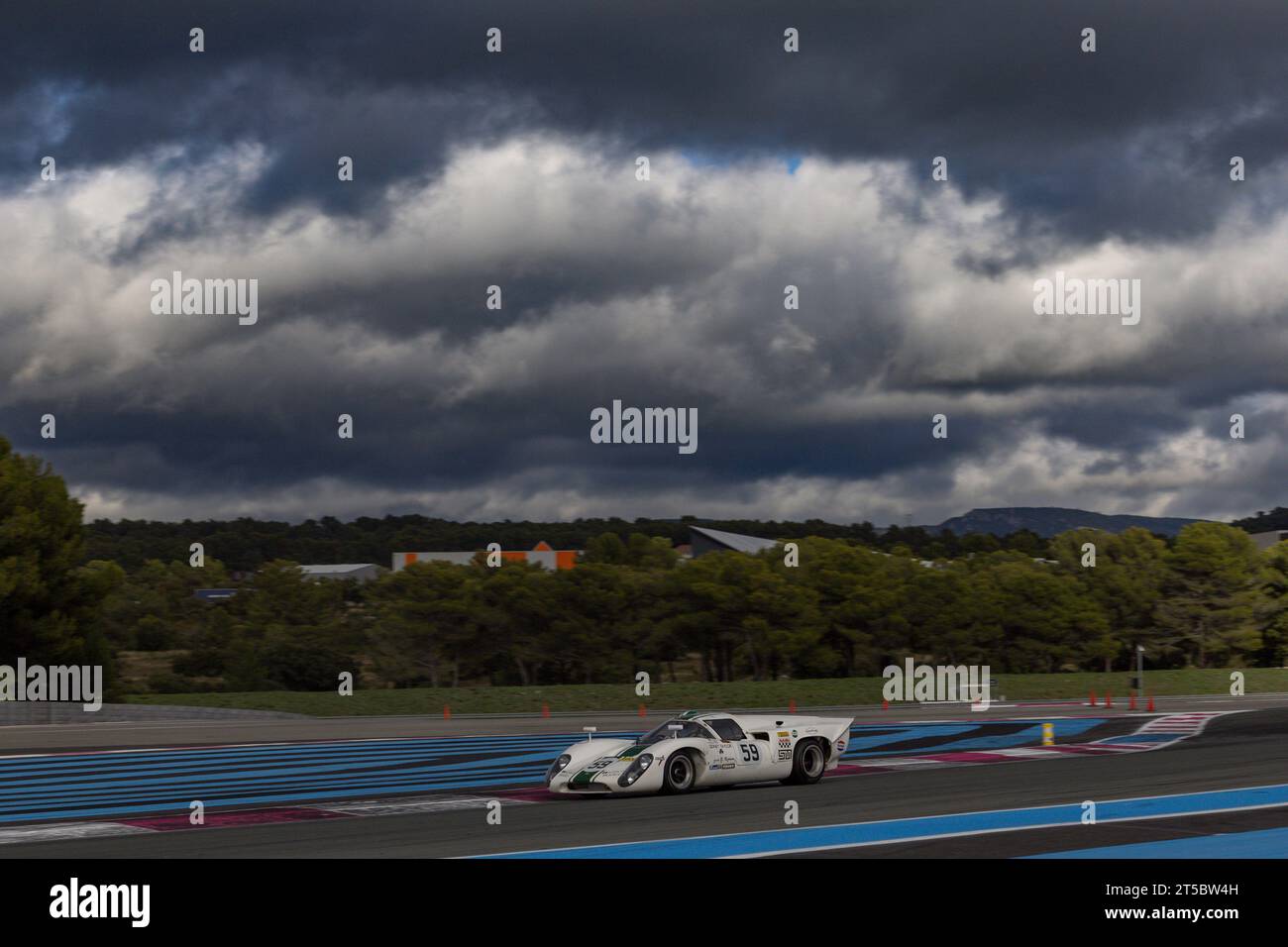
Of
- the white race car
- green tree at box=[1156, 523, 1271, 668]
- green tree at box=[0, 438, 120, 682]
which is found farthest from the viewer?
green tree at box=[1156, 523, 1271, 668]

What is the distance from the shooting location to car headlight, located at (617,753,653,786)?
17344 mm

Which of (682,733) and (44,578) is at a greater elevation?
(44,578)

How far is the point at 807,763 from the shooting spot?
19125mm

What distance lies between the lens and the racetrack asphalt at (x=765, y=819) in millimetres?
13234

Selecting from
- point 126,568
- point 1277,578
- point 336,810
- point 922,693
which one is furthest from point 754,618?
Answer: point 126,568

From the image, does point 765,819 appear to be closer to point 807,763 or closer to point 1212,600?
point 807,763

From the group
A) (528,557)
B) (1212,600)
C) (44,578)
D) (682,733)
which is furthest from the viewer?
(528,557)

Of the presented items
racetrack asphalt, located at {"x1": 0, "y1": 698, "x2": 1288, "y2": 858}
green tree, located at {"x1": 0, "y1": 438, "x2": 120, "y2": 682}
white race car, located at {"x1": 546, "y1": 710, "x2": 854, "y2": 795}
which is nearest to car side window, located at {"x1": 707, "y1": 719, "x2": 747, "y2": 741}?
white race car, located at {"x1": 546, "y1": 710, "x2": 854, "y2": 795}

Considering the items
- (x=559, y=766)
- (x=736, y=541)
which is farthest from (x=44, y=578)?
(x=736, y=541)

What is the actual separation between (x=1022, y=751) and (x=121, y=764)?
1871 centimetres

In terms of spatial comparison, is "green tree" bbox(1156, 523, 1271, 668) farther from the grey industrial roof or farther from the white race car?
the white race car

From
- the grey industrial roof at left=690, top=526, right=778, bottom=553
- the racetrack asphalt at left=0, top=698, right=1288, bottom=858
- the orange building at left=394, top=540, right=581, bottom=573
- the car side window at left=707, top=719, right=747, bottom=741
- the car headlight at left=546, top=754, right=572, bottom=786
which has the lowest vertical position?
the racetrack asphalt at left=0, top=698, right=1288, bottom=858

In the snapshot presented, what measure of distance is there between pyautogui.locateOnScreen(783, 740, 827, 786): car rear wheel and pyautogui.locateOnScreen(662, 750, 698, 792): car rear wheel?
1871 millimetres

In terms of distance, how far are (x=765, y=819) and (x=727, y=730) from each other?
3.38 metres
